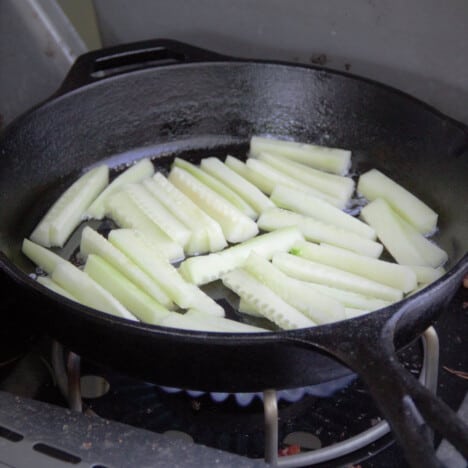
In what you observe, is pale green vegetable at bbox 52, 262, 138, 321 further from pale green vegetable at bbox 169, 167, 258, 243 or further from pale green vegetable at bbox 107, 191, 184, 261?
pale green vegetable at bbox 169, 167, 258, 243

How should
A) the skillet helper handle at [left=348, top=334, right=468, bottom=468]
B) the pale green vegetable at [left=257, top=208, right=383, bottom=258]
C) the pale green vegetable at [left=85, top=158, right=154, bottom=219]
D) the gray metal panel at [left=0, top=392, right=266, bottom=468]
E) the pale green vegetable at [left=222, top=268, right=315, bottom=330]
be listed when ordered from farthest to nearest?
the pale green vegetable at [left=85, top=158, right=154, bottom=219] → the pale green vegetable at [left=257, top=208, right=383, bottom=258] → the pale green vegetable at [left=222, top=268, right=315, bottom=330] → the gray metal panel at [left=0, top=392, right=266, bottom=468] → the skillet helper handle at [left=348, top=334, right=468, bottom=468]

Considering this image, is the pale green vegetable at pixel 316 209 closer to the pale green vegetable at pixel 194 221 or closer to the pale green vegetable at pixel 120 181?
the pale green vegetable at pixel 194 221

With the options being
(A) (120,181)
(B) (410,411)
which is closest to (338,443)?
(B) (410,411)

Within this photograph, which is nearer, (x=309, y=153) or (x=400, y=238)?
(x=400, y=238)

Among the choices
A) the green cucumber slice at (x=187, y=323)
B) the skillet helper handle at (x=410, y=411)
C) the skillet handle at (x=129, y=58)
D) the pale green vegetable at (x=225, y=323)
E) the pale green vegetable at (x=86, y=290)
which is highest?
the skillet handle at (x=129, y=58)

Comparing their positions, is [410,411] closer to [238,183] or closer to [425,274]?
[425,274]

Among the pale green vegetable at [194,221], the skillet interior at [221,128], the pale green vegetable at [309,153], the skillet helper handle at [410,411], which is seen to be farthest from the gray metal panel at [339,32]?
the skillet helper handle at [410,411]

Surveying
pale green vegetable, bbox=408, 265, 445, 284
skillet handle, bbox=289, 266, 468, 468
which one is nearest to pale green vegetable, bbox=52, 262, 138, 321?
skillet handle, bbox=289, 266, 468, 468
